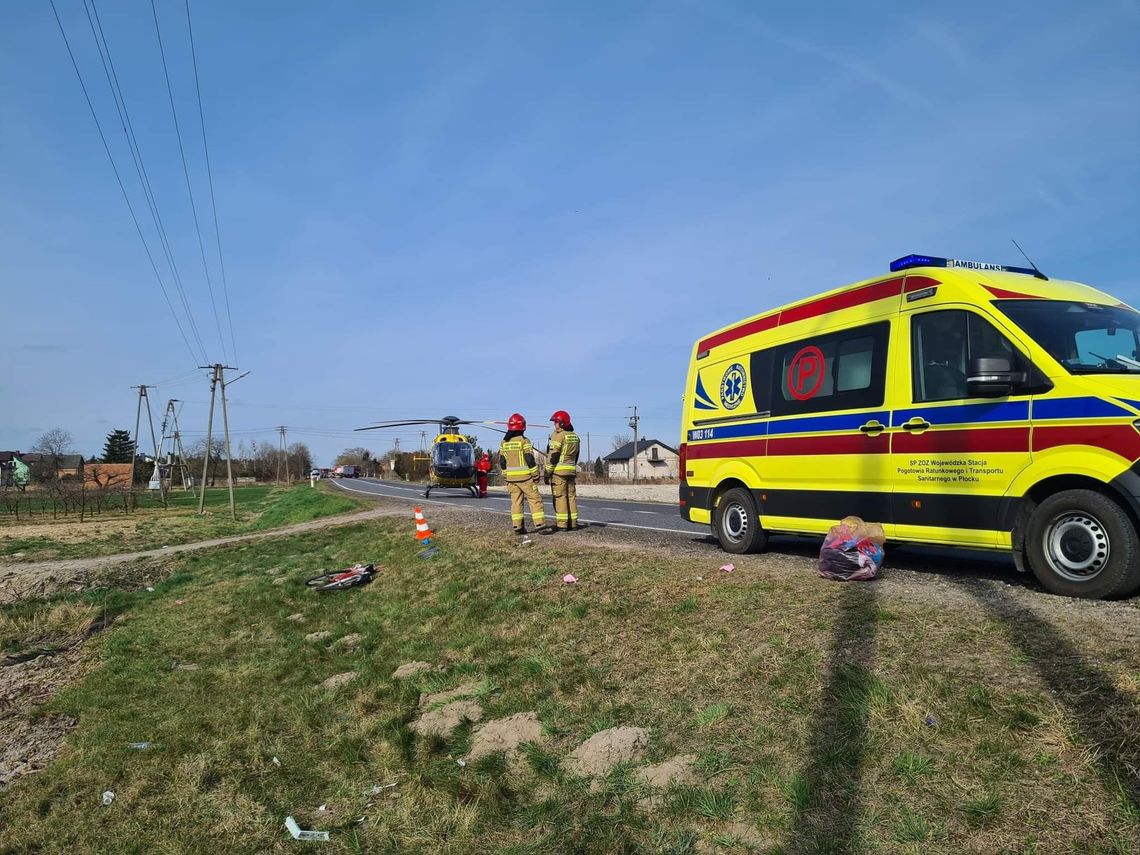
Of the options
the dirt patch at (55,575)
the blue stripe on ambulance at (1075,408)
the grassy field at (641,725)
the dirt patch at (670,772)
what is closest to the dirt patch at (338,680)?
the grassy field at (641,725)

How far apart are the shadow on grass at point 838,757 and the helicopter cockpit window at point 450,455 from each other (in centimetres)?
2687

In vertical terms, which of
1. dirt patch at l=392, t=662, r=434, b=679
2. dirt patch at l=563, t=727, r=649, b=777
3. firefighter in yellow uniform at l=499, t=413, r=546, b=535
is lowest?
dirt patch at l=392, t=662, r=434, b=679

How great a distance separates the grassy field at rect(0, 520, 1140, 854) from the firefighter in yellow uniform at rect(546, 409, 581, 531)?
307 cm

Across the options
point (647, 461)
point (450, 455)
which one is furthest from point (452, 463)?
point (647, 461)

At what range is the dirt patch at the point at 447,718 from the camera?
5348 millimetres

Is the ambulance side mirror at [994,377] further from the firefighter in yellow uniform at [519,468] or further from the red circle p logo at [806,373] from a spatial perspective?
the firefighter in yellow uniform at [519,468]

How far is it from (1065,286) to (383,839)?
682cm

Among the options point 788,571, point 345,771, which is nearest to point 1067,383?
point 788,571

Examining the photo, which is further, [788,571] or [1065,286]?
[788,571]

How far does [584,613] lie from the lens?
21.5 feet

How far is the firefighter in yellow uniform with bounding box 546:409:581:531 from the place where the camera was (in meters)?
11.5

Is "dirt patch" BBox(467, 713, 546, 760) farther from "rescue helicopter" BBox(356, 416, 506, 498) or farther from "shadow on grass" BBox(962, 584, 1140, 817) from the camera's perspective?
"rescue helicopter" BBox(356, 416, 506, 498)

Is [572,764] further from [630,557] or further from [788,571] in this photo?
[630,557]

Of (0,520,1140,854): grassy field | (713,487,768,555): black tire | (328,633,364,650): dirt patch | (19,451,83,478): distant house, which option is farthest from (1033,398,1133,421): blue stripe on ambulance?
(19,451,83,478): distant house
